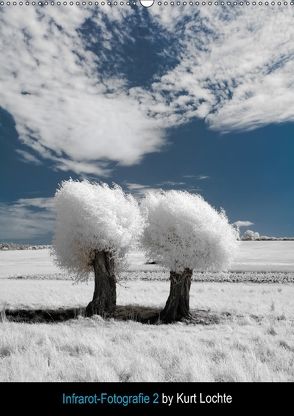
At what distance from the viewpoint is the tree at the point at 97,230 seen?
75.1 ft

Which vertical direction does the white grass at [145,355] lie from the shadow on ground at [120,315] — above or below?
below

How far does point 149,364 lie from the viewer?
11789 millimetres

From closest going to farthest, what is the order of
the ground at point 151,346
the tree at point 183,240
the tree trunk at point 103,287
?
the ground at point 151,346 < the tree at point 183,240 < the tree trunk at point 103,287

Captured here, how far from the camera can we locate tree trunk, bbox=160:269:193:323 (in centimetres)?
2273

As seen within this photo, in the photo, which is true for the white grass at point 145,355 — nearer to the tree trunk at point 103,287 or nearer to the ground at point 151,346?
the ground at point 151,346

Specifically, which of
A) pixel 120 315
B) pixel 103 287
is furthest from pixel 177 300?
pixel 103 287

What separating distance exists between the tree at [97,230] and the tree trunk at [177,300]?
2718 mm

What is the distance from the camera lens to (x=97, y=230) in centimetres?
2275

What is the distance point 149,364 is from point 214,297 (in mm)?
21600

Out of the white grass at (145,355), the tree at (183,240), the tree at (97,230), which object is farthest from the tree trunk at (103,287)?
the white grass at (145,355)

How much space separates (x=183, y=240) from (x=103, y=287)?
4.58 meters

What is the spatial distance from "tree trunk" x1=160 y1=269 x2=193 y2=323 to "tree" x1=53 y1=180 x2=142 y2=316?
2718 mm
